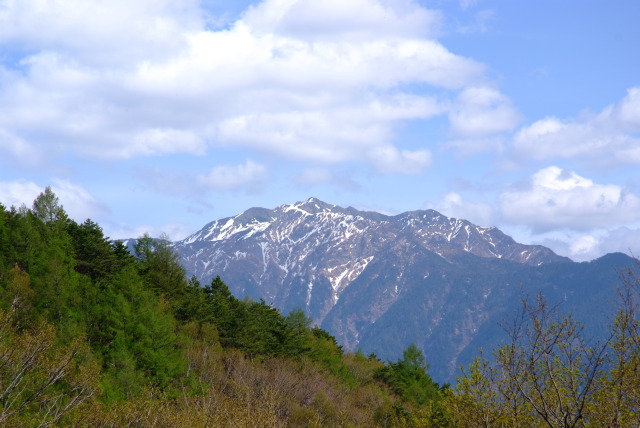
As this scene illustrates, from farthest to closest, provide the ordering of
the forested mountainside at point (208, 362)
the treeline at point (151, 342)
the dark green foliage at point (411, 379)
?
1. the dark green foliage at point (411, 379)
2. the treeline at point (151, 342)
3. the forested mountainside at point (208, 362)

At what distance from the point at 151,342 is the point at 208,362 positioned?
12.4m

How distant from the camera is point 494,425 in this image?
79.4ft

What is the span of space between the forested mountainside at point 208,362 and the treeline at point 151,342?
243 millimetres

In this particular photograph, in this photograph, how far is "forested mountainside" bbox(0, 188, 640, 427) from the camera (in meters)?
20.4

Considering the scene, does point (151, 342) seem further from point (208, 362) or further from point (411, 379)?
point (411, 379)

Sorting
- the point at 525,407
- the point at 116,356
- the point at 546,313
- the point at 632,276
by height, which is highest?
the point at 632,276

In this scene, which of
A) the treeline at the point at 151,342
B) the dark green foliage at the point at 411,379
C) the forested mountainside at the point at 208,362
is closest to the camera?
the forested mountainside at the point at 208,362

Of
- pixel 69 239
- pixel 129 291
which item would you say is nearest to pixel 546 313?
pixel 129 291

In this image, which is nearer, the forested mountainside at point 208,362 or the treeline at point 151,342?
the forested mountainside at point 208,362

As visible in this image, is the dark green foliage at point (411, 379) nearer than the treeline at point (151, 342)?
No

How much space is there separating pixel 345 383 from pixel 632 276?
80.6m

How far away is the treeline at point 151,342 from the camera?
157 feet

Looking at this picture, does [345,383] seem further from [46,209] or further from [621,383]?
[621,383]

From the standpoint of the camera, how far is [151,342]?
64750mm
